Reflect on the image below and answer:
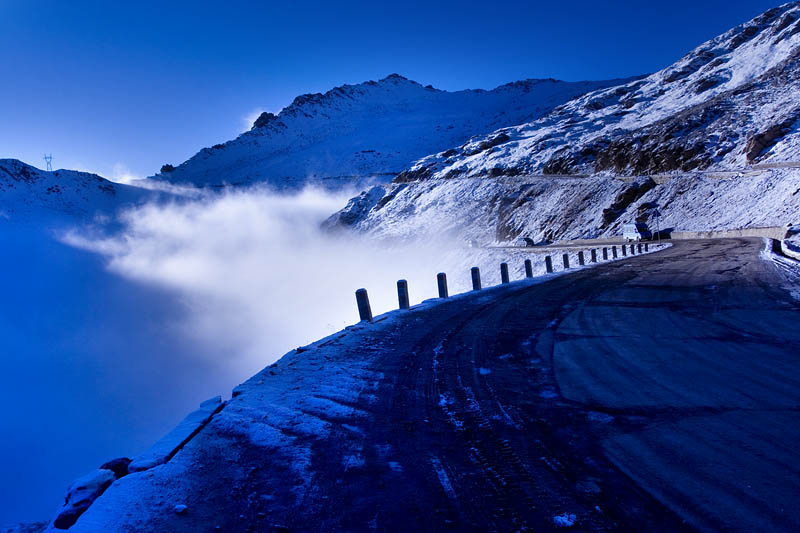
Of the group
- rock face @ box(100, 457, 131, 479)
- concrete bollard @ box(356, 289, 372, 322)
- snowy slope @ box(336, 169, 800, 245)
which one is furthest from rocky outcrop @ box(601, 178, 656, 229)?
rock face @ box(100, 457, 131, 479)

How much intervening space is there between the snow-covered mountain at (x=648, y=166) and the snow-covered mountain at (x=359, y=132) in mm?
36885

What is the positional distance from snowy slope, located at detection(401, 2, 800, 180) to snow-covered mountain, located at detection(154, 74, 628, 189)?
34.4 m

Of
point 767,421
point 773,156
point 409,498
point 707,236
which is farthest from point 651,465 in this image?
point 773,156

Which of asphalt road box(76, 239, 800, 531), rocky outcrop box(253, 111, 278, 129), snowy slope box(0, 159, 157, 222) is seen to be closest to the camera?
asphalt road box(76, 239, 800, 531)

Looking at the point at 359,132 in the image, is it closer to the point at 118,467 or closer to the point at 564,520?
the point at 118,467

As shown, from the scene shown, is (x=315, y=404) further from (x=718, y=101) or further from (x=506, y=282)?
(x=718, y=101)

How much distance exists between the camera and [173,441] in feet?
13.5

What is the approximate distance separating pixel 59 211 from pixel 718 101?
113040 mm

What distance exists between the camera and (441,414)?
4.25 meters

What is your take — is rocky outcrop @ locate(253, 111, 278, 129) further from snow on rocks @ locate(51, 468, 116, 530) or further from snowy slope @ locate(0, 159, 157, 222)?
snow on rocks @ locate(51, 468, 116, 530)

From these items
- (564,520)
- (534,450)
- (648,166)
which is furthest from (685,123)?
(564,520)

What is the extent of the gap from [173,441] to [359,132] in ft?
510

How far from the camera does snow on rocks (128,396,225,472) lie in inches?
147

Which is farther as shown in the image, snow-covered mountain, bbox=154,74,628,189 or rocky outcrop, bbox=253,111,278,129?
rocky outcrop, bbox=253,111,278,129
